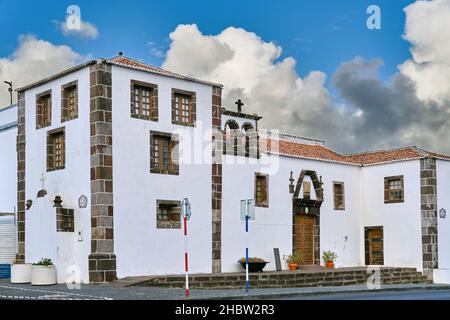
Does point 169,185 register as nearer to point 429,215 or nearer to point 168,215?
point 168,215

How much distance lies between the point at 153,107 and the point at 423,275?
16.1 metres

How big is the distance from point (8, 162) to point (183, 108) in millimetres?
8947

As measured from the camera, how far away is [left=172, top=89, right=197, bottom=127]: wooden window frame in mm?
30734

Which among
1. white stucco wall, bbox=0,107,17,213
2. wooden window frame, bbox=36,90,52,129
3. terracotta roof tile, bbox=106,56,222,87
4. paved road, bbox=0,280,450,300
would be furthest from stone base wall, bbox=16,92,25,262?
terracotta roof tile, bbox=106,56,222,87

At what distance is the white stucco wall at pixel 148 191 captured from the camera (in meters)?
28.6

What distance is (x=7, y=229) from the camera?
108ft

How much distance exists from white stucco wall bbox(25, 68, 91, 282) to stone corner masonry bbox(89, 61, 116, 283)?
1.35ft

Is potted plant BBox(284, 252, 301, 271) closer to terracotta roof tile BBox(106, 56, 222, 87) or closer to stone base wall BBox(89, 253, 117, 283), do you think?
terracotta roof tile BBox(106, 56, 222, 87)

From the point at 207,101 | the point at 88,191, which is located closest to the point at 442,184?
the point at 207,101

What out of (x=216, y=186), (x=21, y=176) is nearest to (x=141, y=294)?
(x=216, y=186)

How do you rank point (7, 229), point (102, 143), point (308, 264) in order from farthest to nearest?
point (308, 264) < point (7, 229) < point (102, 143)

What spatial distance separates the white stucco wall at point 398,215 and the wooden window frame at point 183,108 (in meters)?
12.6

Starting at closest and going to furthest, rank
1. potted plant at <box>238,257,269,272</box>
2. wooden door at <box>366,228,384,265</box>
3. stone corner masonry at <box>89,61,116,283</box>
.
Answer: stone corner masonry at <box>89,61,116,283</box>, potted plant at <box>238,257,269,272</box>, wooden door at <box>366,228,384,265</box>
